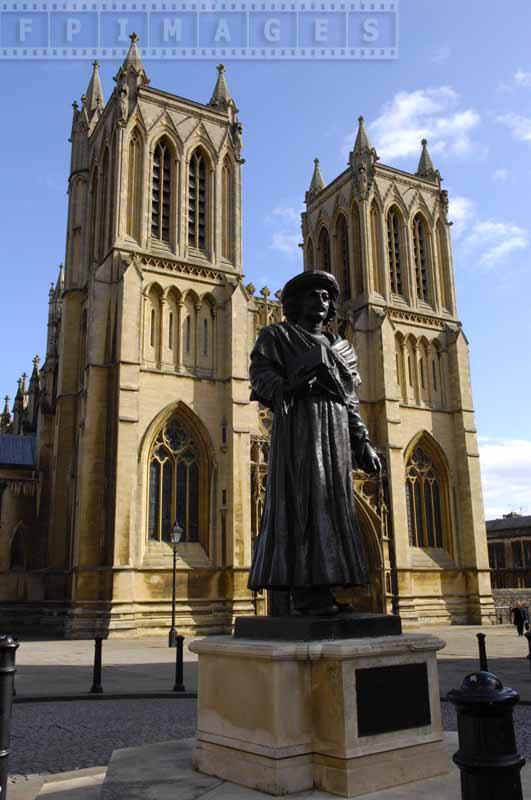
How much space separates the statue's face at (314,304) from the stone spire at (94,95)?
110 feet

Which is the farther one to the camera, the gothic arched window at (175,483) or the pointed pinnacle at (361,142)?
the pointed pinnacle at (361,142)

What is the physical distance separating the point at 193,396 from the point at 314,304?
72.5ft

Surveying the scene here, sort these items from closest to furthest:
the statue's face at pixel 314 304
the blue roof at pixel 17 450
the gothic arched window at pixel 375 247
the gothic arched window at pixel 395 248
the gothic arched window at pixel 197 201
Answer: the statue's face at pixel 314 304 → the gothic arched window at pixel 197 201 → the gothic arched window at pixel 375 247 → the gothic arched window at pixel 395 248 → the blue roof at pixel 17 450

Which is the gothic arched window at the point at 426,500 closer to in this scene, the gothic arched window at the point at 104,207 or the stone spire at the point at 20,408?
the gothic arched window at the point at 104,207

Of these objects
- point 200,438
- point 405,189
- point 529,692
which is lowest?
point 529,692

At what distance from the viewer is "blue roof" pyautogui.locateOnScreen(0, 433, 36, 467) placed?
1494 inches

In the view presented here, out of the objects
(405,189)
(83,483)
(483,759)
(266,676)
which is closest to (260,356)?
(266,676)

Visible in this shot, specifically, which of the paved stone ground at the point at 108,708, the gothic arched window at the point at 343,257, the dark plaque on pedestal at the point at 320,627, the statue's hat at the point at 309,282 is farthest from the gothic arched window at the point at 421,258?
the dark plaque on pedestal at the point at 320,627

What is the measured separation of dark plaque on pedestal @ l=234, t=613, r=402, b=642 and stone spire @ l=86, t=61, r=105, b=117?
115 feet

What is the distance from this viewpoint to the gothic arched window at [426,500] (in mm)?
32281

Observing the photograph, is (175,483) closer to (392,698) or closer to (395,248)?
(395,248)

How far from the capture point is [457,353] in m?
35.1

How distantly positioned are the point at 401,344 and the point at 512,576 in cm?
3141

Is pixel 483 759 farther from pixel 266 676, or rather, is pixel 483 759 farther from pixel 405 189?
pixel 405 189
